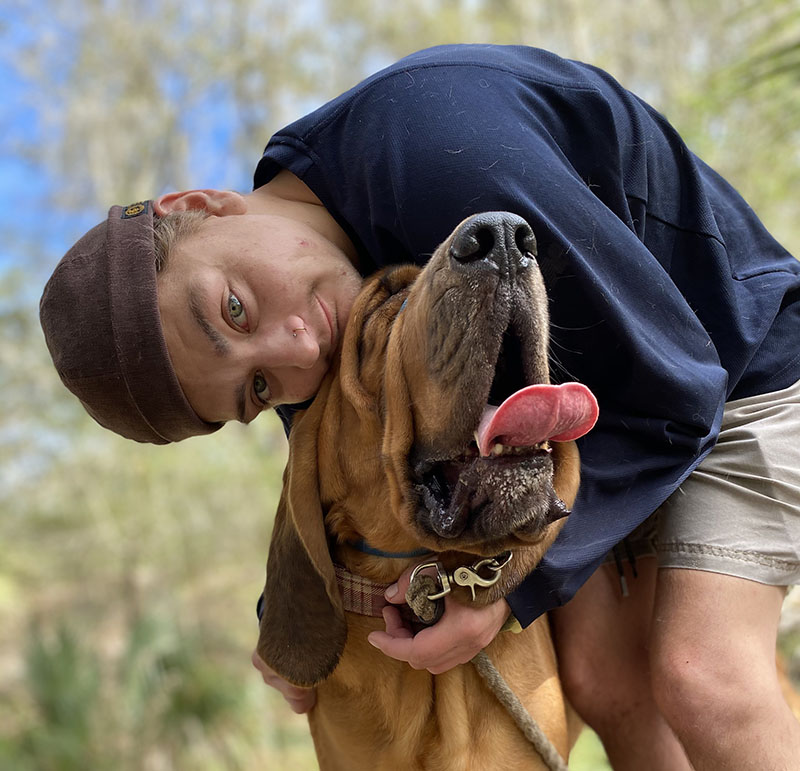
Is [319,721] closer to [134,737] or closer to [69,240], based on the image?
[134,737]

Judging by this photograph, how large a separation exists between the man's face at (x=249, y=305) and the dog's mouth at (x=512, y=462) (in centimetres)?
62

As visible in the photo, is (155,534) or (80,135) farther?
(80,135)

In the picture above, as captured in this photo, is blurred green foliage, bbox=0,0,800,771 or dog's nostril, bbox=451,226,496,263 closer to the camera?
dog's nostril, bbox=451,226,496,263

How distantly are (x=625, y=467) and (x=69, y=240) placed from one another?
42.4ft

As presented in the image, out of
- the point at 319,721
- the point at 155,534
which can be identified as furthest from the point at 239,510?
the point at 319,721

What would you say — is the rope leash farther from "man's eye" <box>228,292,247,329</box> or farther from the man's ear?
the man's ear

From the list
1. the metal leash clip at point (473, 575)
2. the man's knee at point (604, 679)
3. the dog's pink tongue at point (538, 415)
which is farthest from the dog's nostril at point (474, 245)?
the man's knee at point (604, 679)

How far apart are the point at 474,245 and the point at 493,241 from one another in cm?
5

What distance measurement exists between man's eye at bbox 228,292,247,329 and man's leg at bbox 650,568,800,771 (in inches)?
56.4

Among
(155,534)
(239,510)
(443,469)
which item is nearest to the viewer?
(443,469)

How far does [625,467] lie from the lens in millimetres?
2318

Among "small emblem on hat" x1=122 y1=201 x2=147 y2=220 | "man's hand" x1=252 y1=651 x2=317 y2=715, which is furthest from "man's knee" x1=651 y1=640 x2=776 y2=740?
"small emblem on hat" x1=122 y1=201 x2=147 y2=220

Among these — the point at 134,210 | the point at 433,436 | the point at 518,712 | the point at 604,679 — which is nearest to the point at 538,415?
the point at 433,436

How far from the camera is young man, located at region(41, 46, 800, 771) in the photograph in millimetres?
2227
